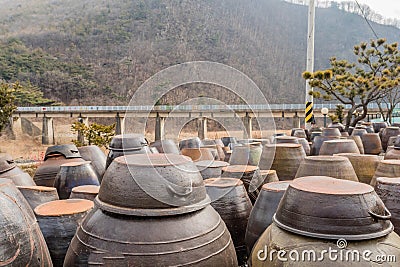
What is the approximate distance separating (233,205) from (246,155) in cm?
263

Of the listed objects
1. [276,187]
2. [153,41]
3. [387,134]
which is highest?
[153,41]

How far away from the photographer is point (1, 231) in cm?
283

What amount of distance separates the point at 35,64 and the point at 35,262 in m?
48.9

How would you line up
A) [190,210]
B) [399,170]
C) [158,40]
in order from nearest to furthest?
[190,210], [399,170], [158,40]

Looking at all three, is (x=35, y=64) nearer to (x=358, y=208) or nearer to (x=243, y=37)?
(x=243, y=37)

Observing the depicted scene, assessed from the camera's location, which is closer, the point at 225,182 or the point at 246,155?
the point at 225,182

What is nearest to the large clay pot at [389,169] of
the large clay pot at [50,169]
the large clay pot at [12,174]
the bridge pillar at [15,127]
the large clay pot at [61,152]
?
the large clay pot at [12,174]

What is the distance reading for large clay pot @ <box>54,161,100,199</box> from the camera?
6.29 metres

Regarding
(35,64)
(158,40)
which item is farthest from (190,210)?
(158,40)

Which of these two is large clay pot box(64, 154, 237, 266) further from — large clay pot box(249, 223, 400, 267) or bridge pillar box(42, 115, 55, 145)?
bridge pillar box(42, 115, 55, 145)

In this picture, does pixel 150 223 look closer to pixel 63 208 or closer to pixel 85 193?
pixel 63 208

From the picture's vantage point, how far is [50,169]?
24.0ft

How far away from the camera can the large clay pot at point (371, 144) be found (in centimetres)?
1125

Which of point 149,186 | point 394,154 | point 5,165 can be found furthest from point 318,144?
point 149,186
